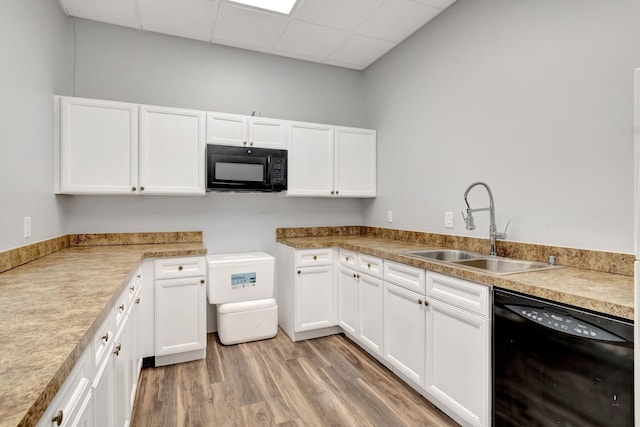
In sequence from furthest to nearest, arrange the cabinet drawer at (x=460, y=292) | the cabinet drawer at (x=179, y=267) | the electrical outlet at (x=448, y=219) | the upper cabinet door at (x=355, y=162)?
the upper cabinet door at (x=355, y=162) < the electrical outlet at (x=448, y=219) < the cabinet drawer at (x=179, y=267) < the cabinet drawer at (x=460, y=292)

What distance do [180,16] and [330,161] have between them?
1.73 metres

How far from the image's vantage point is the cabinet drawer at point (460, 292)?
1641 millimetres

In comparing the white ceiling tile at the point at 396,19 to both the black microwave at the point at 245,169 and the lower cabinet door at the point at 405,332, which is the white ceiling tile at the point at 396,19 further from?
the lower cabinet door at the point at 405,332

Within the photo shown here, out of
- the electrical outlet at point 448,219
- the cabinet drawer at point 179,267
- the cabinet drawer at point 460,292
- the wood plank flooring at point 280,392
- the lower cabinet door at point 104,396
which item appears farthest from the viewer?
the electrical outlet at point 448,219

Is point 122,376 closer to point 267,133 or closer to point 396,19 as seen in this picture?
point 267,133

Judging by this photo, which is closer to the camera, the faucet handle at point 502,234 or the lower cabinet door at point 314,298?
the faucet handle at point 502,234

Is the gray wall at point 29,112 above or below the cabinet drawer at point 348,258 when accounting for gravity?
above

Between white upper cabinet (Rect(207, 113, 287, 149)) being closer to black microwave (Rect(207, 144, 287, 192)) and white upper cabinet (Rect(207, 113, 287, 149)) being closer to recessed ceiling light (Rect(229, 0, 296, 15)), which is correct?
black microwave (Rect(207, 144, 287, 192))

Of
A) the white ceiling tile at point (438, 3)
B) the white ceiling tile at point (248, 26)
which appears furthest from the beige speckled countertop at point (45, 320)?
the white ceiling tile at point (438, 3)

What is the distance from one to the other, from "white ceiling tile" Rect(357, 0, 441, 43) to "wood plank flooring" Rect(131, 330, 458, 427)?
271 cm

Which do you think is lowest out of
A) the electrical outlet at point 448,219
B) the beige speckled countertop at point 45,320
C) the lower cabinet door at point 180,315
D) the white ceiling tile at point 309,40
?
the lower cabinet door at point 180,315

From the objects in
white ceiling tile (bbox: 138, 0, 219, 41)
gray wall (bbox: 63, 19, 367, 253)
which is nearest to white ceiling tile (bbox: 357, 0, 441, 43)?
gray wall (bbox: 63, 19, 367, 253)

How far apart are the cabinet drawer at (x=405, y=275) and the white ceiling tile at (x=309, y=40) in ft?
6.68

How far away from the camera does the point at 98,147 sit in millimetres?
2561
